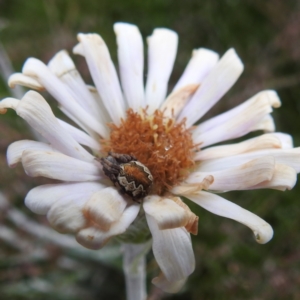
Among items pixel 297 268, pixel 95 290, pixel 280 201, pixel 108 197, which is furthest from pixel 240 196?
pixel 108 197

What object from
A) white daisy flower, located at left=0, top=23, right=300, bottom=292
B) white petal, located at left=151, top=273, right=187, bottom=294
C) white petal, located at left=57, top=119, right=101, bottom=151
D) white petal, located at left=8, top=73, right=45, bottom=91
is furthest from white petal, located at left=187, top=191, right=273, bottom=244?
white petal, located at left=8, top=73, right=45, bottom=91

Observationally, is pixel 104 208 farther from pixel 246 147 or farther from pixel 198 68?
pixel 198 68

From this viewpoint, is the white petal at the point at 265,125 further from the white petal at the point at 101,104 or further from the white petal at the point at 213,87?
the white petal at the point at 101,104

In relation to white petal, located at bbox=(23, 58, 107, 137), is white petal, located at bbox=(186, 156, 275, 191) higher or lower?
lower

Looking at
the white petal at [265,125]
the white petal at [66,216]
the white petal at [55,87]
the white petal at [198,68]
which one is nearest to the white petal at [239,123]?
the white petal at [265,125]

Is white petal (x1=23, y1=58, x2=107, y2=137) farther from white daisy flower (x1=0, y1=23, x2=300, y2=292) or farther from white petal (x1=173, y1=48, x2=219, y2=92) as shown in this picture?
white petal (x1=173, y1=48, x2=219, y2=92)

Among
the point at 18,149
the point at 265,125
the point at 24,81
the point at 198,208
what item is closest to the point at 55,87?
the point at 24,81
